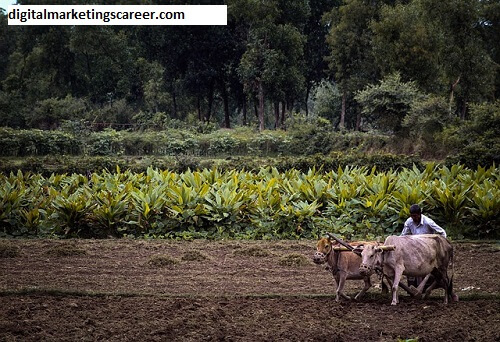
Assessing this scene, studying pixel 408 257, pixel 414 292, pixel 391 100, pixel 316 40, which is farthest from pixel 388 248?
pixel 316 40

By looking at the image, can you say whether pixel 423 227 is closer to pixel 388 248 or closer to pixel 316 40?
pixel 388 248

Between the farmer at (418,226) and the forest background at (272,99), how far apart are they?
4.93 meters

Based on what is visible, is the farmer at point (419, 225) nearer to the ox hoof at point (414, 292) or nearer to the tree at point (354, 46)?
the ox hoof at point (414, 292)

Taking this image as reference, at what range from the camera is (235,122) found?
73.9 metres

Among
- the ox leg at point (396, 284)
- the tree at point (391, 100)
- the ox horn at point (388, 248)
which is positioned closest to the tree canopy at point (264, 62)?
the tree at point (391, 100)

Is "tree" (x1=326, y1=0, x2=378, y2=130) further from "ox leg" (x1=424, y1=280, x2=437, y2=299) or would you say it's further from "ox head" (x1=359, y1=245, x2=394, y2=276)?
"ox head" (x1=359, y1=245, x2=394, y2=276)

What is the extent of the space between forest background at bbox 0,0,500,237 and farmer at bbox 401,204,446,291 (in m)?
4.93

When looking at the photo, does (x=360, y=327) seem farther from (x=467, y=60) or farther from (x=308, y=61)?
(x=308, y=61)

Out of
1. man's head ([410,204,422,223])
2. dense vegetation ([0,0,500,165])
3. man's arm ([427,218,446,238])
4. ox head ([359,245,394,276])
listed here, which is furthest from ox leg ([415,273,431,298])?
dense vegetation ([0,0,500,165])

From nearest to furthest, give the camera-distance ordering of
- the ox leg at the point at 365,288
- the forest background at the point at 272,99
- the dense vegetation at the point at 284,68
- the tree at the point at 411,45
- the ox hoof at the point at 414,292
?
the ox leg at the point at 365,288 → the ox hoof at the point at 414,292 → the forest background at the point at 272,99 → the dense vegetation at the point at 284,68 → the tree at the point at 411,45

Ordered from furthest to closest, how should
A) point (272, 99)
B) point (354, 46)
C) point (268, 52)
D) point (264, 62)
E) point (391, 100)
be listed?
point (272, 99)
point (264, 62)
point (268, 52)
point (354, 46)
point (391, 100)

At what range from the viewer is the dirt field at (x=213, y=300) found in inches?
312

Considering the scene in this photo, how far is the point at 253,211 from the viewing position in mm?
14750

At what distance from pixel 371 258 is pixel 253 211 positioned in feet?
21.7
